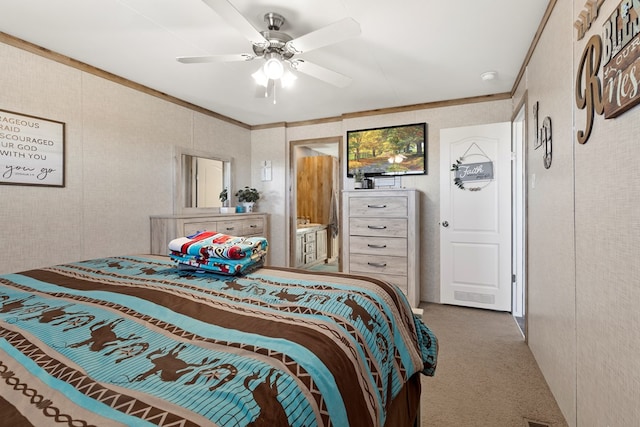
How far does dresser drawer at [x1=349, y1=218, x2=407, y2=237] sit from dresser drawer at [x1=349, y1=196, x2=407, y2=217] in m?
0.07

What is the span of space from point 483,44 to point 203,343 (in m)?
2.83

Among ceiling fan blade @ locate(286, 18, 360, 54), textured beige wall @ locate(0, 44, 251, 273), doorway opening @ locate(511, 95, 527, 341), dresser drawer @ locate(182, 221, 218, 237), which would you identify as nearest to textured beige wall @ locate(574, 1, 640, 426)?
ceiling fan blade @ locate(286, 18, 360, 54)

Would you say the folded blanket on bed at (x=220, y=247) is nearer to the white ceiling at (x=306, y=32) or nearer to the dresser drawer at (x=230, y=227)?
the white ceiling at (x=306, y=32)

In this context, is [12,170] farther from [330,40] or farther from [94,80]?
[330,40]

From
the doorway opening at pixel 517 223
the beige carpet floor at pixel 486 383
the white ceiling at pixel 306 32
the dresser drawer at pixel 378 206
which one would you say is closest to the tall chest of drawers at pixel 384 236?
the dresser drawer at pixel 378 206

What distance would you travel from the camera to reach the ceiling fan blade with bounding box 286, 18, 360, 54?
166 centimetres

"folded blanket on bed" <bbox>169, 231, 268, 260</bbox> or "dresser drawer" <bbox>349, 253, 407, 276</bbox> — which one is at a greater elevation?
"folded blanket on bed" <bbox>169, 231, 268, 260</bbox>

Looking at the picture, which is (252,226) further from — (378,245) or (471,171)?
(471,171)

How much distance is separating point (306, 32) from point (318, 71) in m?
0.30

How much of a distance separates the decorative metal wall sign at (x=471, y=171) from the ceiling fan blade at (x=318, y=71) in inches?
73.9

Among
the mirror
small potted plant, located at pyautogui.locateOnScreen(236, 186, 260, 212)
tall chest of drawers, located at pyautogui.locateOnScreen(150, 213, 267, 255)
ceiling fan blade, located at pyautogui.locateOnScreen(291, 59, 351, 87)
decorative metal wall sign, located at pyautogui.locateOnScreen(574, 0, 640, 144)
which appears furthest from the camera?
small potted plant, located at pyautogui.locateOnScreen(236, 186, 260, 212)

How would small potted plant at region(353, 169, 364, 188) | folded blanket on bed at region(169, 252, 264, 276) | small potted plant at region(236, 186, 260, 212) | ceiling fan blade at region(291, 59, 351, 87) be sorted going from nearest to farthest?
folded blanket on bed at region(169, 252, 264, 276) < ceiling fan blade at region(291, 59, 351, 87) < small potted plant at region(353, 169, 364, 188) < small potted plant at region(236, 186, 260, 212)

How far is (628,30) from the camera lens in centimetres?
102

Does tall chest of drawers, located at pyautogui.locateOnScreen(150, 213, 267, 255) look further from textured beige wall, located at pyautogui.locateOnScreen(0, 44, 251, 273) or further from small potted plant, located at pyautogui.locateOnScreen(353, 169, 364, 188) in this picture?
small potted plant, located at pyautogui.locateOnScreen(353, 169, 364, 188)
